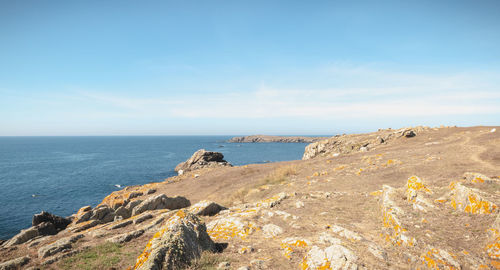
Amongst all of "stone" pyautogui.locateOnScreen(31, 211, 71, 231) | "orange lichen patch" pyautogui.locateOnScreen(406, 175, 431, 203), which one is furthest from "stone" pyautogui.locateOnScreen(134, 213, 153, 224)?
"orange lichen patch" pyautogui.locateOnScreen(406, 175, 431, 203)

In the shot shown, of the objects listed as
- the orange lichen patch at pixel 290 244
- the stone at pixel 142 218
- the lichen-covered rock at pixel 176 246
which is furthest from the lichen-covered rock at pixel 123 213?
the orange lichen patch at pixel 290 244

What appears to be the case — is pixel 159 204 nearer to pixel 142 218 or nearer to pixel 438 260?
pixel 142 218

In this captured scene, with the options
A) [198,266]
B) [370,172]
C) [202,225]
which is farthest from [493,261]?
[370,172]

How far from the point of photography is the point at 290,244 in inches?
305

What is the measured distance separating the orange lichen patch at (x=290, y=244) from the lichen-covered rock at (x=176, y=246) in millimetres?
2624

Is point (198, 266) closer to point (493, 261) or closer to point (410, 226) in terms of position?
point (410, 226)

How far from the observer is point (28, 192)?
161 ft

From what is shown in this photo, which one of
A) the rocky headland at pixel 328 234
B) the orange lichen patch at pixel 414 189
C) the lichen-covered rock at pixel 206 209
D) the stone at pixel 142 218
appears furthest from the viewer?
the stone at pixel 142 218

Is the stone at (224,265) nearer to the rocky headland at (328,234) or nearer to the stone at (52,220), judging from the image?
the rocky headland at (328,234)

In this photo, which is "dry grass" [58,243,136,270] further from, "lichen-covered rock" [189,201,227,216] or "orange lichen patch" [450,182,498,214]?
"orange lichen patch" [450,182,498,214]

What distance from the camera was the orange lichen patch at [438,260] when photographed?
19.1 ft

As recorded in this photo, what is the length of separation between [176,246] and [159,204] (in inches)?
499

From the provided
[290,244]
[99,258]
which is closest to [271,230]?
[290,244]

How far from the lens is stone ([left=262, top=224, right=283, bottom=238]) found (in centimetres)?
919
